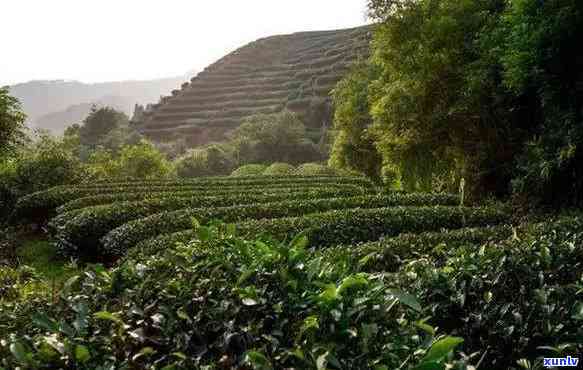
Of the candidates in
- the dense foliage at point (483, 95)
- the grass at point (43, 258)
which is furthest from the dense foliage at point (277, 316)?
the dense foliage at point (483, 95)

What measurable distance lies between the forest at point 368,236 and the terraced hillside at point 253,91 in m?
45.6

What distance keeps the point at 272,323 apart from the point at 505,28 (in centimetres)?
1536

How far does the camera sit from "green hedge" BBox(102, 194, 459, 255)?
1323cm

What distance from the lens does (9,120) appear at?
24.8m

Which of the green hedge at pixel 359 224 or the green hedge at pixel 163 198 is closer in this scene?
the green hedge at pixel 359 224

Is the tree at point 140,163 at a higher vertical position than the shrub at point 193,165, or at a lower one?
higher

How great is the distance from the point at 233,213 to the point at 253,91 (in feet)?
277

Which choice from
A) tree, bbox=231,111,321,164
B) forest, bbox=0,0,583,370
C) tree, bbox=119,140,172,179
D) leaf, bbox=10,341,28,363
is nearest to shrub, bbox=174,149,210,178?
tree, bbox=231,111,321,164

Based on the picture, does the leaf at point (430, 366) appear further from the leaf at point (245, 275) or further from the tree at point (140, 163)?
the tree at point (140, 163)

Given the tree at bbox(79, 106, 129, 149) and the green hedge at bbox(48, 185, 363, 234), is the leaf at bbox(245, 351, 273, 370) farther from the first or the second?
the tree at bbox(79, 106, 129, 149)

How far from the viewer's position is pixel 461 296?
4.33m

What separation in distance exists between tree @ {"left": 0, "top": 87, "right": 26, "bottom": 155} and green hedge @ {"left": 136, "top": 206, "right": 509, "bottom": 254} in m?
17.0

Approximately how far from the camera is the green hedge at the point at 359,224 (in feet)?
39.1

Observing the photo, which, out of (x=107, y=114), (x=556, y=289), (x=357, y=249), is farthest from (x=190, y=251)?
(x=107, y=114)
